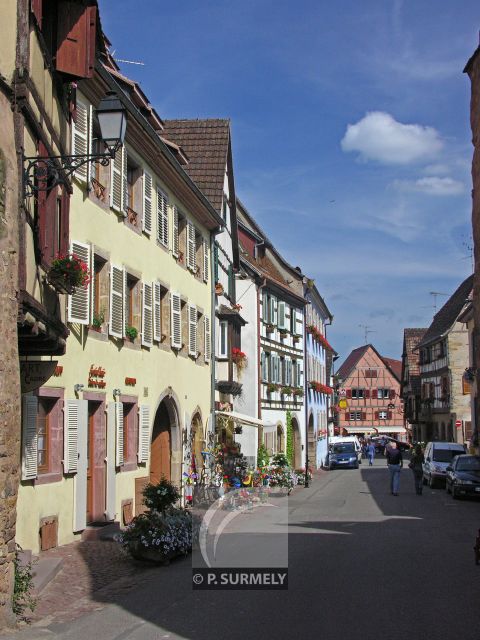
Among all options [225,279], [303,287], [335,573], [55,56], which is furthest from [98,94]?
[303,287]

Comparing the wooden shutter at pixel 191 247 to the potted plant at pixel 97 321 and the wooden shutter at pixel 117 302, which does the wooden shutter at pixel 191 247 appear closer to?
the wooden shutter at pixel 117 302

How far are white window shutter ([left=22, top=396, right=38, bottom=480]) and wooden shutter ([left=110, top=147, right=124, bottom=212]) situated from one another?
5.47 metres

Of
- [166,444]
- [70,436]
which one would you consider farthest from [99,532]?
[166,444]

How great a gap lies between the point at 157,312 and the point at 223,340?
27.3 feet

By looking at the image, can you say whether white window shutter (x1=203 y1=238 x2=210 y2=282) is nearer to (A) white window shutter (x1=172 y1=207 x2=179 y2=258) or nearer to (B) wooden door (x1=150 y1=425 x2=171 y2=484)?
(A) white window shutter (x1=172 y1=207 x2=179 y2=258)

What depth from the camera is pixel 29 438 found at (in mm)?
13062

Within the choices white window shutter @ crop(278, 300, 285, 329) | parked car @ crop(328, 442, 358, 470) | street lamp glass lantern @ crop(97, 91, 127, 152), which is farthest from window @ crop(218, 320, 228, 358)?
parked car @ crop(328, 442, 358, 470)

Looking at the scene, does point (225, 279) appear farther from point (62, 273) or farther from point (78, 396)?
point (62, 273)

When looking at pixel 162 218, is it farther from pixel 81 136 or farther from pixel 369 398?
pixel 369 398

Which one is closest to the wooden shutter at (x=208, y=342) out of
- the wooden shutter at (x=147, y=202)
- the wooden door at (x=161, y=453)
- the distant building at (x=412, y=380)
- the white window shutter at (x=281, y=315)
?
the wooden door at (x=161, y=453)

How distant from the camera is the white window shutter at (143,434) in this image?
18.8 metres

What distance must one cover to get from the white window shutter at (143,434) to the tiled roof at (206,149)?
1007 centimetres

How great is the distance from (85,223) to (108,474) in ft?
15.7

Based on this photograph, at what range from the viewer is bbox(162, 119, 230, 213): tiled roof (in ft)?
92.7
